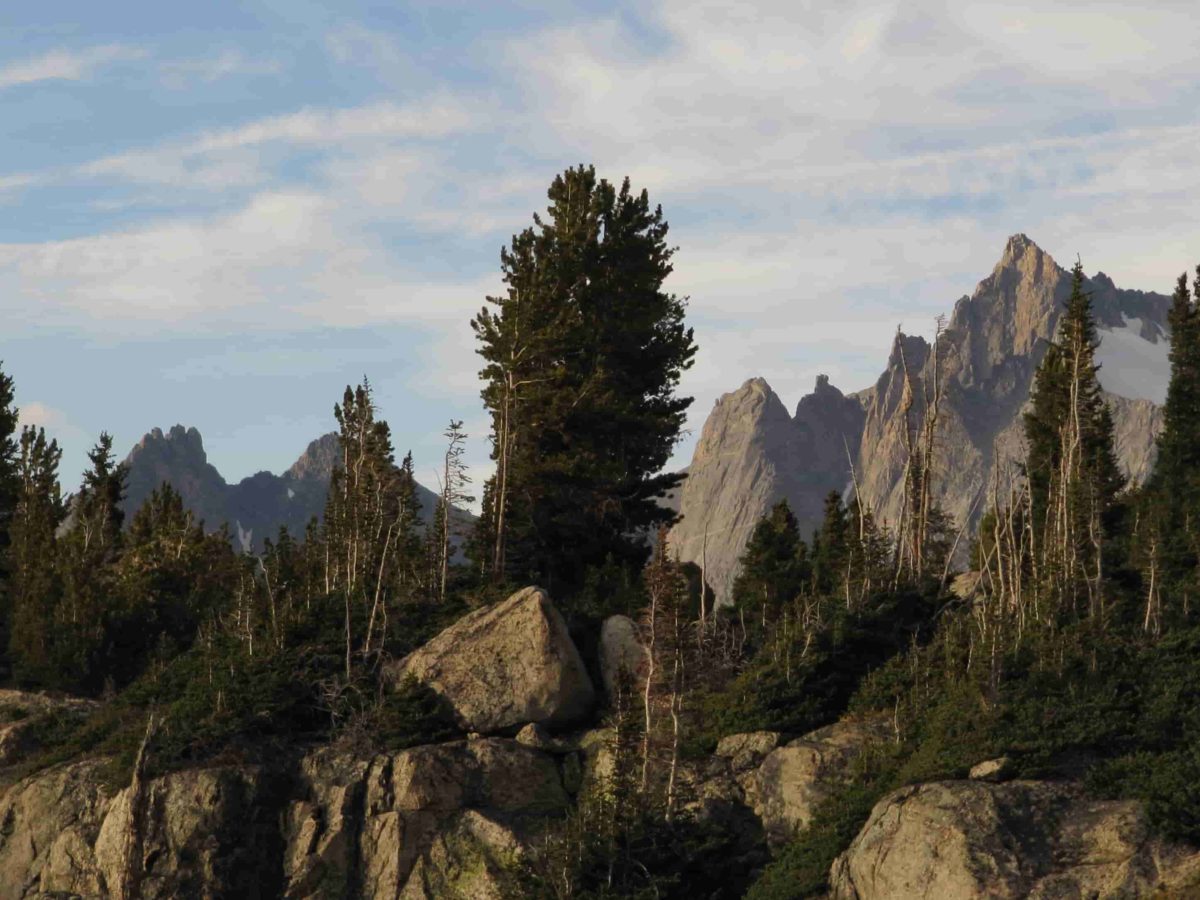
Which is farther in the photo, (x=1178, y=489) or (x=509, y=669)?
(x=1178, y=489)

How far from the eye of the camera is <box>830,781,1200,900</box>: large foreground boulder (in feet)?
91.8

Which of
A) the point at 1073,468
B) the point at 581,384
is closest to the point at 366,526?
the point at 581,384

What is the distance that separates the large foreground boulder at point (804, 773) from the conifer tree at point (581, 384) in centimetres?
1390

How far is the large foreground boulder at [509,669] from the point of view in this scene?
129 ft

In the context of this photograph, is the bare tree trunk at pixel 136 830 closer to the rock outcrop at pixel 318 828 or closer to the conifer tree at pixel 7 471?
the rock outcrop at pixel 318 828

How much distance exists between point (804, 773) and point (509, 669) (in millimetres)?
8911

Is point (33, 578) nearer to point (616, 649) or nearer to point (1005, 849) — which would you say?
point (616, 649)

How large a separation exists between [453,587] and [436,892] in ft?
43.6

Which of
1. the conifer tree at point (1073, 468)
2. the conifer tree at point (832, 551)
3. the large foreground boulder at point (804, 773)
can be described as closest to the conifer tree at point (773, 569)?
the conifer tree at point (832, 551)

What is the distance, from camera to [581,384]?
50188 mm

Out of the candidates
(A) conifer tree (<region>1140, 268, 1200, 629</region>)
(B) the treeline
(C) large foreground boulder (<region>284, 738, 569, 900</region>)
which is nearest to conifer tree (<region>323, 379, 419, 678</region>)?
(B) the treeline

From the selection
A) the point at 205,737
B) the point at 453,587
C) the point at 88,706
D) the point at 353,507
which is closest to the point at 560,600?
the point at 453,587

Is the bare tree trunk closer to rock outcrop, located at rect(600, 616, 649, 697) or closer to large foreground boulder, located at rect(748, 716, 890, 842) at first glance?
rock outcrop, located at rect(600, 616, 649, 697)

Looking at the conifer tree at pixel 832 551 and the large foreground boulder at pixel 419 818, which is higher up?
the conifer tree at pixel 832 551
